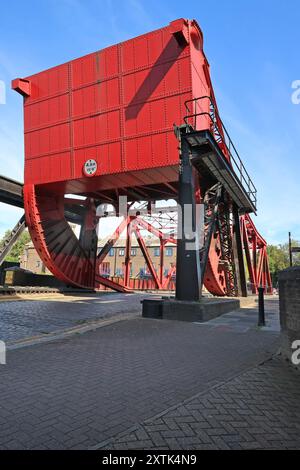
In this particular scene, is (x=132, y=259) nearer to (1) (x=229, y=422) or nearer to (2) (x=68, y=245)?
(2) (x=68, y=245)

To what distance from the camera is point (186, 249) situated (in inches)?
425

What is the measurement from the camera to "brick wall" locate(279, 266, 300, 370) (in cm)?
564

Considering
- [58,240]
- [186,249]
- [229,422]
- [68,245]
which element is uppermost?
[58,240]

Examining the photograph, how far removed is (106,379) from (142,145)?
1185 cm

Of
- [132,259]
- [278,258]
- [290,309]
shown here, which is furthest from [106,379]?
[278,258]

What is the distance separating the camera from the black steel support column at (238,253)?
18078 millimetres

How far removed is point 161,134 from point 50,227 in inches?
346

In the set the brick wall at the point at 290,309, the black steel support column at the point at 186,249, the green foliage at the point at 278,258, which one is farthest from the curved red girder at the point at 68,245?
the green foliage at the point at 278,258

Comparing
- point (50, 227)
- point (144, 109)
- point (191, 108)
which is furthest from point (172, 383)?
point (50, 227)

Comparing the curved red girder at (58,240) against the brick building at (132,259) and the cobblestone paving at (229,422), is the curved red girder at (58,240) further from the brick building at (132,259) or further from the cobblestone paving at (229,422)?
the brick building at (132,259)

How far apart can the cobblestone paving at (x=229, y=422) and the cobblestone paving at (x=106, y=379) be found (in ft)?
0.20
